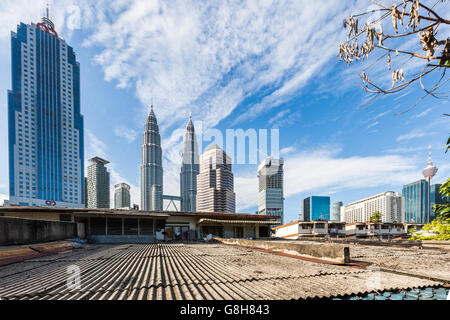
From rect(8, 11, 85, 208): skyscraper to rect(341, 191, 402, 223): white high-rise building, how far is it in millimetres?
160180

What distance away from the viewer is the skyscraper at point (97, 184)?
178m

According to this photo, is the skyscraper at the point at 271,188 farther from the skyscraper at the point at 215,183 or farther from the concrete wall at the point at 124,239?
the concrete wall at the point at 124,239

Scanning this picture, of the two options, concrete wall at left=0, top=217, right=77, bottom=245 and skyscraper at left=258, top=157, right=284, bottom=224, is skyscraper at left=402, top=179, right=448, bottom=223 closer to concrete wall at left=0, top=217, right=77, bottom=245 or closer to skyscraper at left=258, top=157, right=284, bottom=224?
skyscraper at left=258, top=157, right=284, bottom=224

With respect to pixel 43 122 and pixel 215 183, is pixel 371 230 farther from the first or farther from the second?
pixel 43 122

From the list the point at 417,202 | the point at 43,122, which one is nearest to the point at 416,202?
the point at 417,202

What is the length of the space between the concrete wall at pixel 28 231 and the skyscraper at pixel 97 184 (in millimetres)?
190296

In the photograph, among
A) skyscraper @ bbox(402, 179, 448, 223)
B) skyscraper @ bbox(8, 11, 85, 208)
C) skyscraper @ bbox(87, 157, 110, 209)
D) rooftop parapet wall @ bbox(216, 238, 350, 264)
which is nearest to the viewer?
rooftop parapet wall @ bbox(216, 238, 350, 264)

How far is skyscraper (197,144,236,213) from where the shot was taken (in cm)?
14375

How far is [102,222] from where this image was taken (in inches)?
658

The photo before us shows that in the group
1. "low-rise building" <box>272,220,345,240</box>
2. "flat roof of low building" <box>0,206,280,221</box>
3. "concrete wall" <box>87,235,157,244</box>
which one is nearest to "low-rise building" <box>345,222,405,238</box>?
"low-rise building" <box>272,220,345,240</box>

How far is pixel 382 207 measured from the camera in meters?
124

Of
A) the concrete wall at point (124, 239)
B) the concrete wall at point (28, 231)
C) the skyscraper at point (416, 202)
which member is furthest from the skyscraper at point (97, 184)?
the skyscraper at point (416, 202)

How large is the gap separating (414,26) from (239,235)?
22297 millimetres

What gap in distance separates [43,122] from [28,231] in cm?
12758
